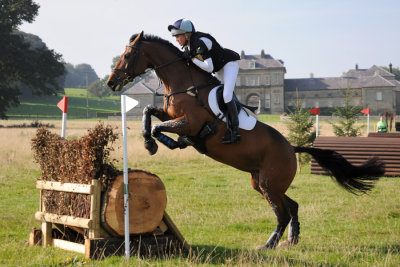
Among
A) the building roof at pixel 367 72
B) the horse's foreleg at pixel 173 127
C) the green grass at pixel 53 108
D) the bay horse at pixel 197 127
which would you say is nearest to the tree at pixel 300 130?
the bay horse at pixel 197 127

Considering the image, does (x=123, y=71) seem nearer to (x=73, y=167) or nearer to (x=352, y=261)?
(x=73, y=167)

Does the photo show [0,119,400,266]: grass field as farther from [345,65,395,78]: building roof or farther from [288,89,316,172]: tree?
[345,65,395,78]: building roof

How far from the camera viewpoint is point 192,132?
5.21 m

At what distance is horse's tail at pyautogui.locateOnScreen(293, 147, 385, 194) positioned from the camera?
247 inches

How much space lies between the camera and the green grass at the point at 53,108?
63.3 meters

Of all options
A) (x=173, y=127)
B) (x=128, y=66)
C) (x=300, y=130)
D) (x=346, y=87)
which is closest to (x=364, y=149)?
(x=300, y=130)

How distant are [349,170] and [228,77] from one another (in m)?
2.21

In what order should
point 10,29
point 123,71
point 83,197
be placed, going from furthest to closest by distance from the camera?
point 10,29 → point 123,71 → point 83,197

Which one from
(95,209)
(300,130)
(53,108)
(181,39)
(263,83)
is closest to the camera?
(95,209)

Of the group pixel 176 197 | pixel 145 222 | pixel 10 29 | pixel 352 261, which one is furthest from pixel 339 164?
pixel 10 29

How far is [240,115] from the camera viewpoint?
18.2ft

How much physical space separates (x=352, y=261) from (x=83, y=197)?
9.63 ft

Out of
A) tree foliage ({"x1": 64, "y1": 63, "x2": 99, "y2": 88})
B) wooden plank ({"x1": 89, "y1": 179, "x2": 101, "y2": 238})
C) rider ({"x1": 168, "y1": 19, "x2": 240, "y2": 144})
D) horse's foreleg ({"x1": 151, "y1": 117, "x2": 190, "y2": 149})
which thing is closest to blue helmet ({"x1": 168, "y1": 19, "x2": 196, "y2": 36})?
rider ({"x1": 168, "y1": 19, "x2": 240, "y2": 144})

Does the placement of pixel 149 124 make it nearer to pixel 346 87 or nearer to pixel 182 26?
pixel 182 26
